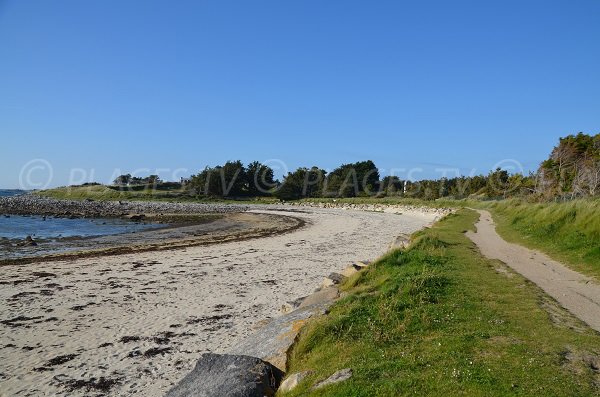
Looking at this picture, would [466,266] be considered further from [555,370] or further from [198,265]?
[198,265]

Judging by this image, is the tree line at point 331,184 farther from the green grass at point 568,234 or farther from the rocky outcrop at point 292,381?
the rocky outcrop at point 292,381

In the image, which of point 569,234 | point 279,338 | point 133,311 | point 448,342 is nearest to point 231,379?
point 279,338

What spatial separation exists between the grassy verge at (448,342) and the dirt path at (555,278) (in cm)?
44

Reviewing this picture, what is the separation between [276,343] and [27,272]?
49.2 feet

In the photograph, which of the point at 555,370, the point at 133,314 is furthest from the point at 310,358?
the point at 133,314

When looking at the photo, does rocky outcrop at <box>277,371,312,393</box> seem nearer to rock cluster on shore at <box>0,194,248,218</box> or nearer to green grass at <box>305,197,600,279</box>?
green grass at <box>305,197,600,279</box>

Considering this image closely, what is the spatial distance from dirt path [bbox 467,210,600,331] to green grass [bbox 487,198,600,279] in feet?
1.87

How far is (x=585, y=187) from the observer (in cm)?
3978

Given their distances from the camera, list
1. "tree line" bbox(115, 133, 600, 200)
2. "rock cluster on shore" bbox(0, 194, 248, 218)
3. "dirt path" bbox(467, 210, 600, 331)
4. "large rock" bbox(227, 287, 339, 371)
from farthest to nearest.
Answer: "tree line" bbox(115, 133, 600, 200) → "rock cluster on shore" bbox(0, 194, 248, 218) → "dirt path" bbox(467, 210, 600, 331) → "large rock" bbox(227, 287, 339, 371)

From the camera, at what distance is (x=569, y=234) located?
1698 centimetres

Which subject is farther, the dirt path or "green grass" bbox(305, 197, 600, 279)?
"green grass" bbox(305, 197, 600, 279)

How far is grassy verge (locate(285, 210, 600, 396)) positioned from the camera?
4.88 metres

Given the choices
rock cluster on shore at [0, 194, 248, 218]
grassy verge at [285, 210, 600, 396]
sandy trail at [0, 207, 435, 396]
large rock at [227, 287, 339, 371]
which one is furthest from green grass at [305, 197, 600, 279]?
rock cluster on shore at [0, 194, 248, 218]

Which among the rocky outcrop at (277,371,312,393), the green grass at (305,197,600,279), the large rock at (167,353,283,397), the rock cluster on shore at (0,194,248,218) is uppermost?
the green grass at (305,197,600,279)
